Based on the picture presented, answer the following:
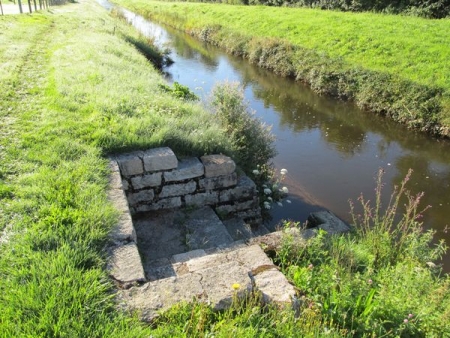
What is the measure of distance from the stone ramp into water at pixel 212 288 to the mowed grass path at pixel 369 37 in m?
10.4

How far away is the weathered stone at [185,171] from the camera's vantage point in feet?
17.6

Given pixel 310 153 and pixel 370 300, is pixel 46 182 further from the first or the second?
pixel 310 153

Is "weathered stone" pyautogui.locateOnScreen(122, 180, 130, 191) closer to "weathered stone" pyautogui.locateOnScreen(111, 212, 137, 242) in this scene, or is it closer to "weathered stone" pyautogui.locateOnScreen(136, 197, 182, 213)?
"weathered stone" pyautogui.locateOnScreen(136, 197, 182, 213)

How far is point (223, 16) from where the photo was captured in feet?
83.7

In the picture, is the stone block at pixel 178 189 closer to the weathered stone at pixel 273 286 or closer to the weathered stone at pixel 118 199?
the weathered stone at pixel 118 199

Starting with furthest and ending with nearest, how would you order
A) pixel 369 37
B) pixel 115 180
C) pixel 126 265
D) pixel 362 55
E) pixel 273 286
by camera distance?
pixel 369 37 → pixel 362 55 → pixel 115 180 → pixel 126 265 → pixel 273 286

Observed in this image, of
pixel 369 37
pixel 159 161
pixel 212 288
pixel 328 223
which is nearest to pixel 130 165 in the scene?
pixel 159 161

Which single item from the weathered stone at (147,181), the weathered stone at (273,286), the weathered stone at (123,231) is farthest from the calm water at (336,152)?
the weathered stone at (123,231)

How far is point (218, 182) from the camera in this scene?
18.6 feet

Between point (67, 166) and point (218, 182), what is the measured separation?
2.14 metres

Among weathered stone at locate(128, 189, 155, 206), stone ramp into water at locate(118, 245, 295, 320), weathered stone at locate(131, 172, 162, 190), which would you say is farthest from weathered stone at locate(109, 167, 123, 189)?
stone ramp into water at locate(118, 245, 295, 320)

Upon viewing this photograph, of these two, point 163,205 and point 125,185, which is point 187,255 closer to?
point 163,205

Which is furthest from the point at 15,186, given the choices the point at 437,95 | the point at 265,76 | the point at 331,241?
the point at 265,76

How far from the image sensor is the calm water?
759 cm
